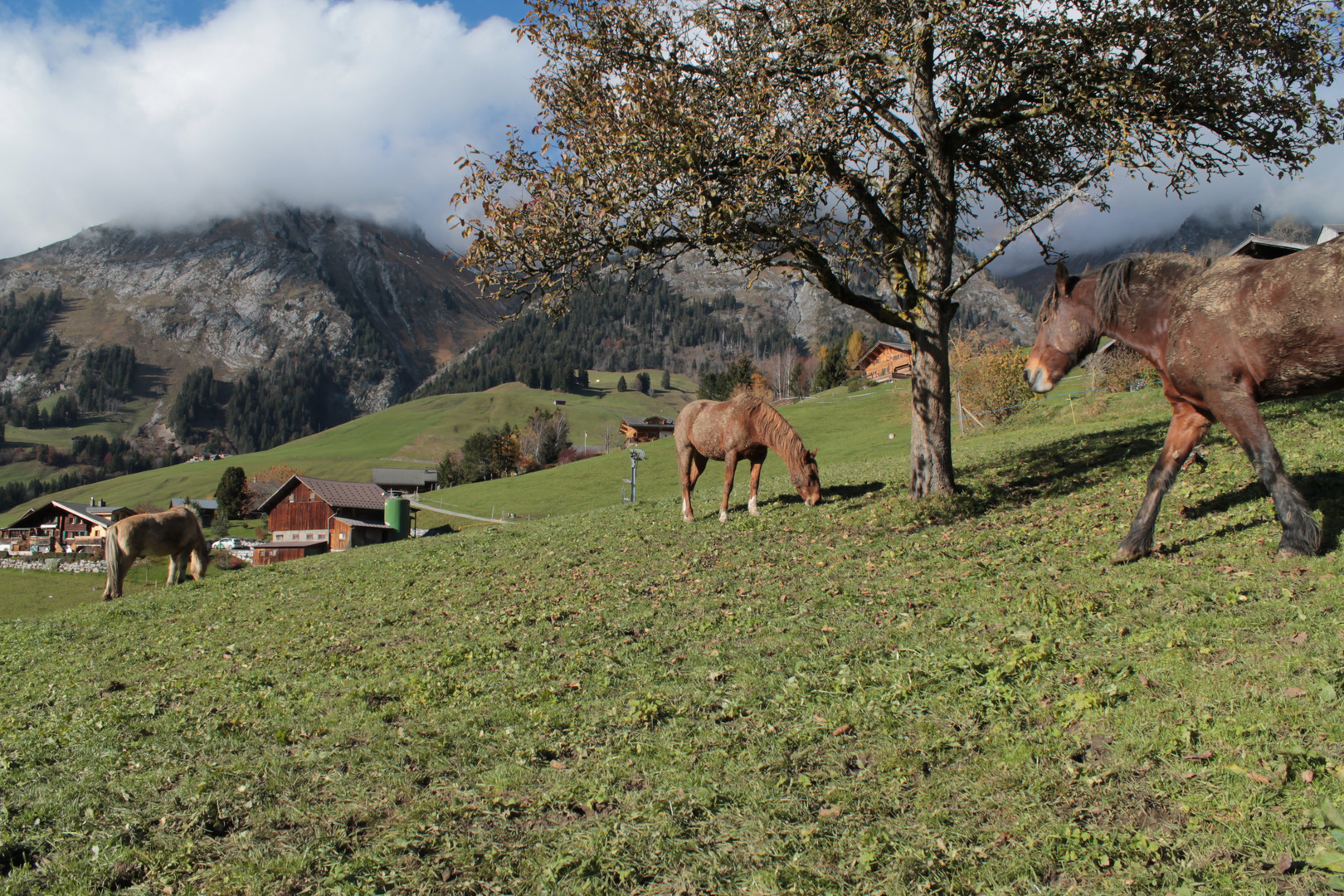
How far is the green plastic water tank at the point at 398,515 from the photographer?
73.7m

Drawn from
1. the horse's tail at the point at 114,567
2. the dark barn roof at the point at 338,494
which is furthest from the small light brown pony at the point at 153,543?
the dark barn roof at the point at 338,494

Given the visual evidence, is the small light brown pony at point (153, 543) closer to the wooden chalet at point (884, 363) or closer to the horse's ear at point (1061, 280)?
the horse's ear at point (1061, 280)

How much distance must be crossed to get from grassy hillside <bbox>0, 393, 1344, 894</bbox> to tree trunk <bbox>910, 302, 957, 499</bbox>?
2.62 metres

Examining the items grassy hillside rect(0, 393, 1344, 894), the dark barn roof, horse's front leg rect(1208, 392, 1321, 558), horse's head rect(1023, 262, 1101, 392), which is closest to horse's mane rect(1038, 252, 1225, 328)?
horse's head rect(1023, 262, 1101, 392)

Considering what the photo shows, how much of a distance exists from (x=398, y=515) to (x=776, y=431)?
2524 inches

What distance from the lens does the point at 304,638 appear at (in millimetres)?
12156

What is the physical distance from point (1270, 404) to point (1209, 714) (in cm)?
1766

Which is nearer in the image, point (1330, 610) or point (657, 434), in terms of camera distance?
point (1330, 610)

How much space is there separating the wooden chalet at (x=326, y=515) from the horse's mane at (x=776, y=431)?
211 feet

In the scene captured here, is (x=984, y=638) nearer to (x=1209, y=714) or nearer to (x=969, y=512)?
→ (x=1209, y=714)

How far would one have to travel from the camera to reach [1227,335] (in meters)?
8.02

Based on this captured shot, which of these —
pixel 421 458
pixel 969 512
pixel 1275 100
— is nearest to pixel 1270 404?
pixel 1275 100

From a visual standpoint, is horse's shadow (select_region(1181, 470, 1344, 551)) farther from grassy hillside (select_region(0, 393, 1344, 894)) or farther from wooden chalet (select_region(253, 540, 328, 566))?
wooden chalet (select_region(253, 540, 328, 566))

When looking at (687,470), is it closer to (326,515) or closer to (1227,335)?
(1227,335)
